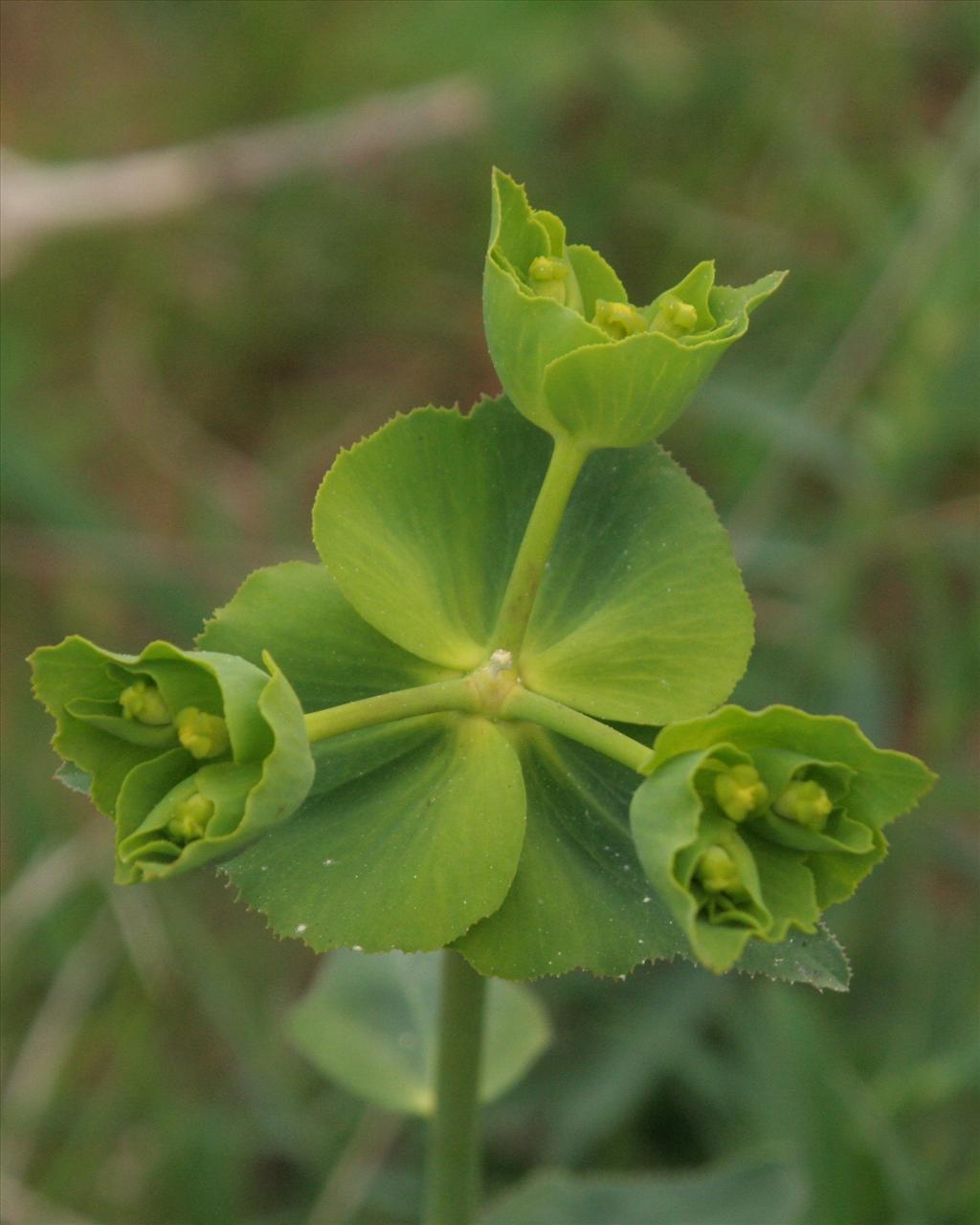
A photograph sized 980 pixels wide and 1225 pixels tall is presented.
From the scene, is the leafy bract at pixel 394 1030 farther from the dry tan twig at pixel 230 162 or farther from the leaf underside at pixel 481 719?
the dry tan twig at pixel 230 162

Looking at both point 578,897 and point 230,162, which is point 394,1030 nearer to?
point 578,897

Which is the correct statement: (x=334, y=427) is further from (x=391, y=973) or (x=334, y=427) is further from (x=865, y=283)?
(x=391, y=973)

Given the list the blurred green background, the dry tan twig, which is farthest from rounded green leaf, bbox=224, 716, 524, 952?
the dry tan twig

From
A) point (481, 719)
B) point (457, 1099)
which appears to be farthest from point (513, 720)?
point (457, 1099)

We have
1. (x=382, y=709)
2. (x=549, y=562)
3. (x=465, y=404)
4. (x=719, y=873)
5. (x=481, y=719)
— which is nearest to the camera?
(x=719, y=873)

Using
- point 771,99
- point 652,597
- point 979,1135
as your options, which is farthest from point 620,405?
point 771,99

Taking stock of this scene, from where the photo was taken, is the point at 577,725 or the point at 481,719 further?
the point at 481,719
